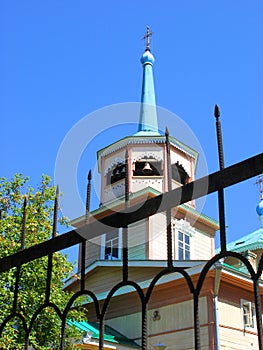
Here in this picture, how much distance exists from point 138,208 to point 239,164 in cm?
54

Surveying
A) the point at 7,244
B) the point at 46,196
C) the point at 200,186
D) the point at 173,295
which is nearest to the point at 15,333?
the point at 7,244

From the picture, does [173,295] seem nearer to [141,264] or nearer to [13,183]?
[141,264]

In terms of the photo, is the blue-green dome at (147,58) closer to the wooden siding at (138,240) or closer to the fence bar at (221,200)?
the wooden siding at (138,240)

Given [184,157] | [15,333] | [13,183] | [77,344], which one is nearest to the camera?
[15,333]

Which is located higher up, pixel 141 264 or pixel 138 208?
pixel 141 264

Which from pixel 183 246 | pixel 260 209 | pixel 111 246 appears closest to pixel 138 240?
pixel 111 246

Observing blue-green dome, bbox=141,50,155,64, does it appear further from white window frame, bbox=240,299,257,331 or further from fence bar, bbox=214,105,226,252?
fence bar, bbox=214,105,226,252

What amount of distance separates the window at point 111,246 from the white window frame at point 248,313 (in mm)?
5251

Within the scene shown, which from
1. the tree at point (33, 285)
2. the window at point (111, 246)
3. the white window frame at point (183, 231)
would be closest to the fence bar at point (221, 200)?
the tree at point (33, 285)

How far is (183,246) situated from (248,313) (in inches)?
168

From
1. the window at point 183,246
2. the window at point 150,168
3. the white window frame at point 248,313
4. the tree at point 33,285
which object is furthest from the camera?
the window at point 150,168

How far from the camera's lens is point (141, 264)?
16.2 m

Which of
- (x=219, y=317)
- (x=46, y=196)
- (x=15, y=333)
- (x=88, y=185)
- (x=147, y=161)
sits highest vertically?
(x=147, y=161)

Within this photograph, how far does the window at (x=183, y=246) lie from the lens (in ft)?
61.1
